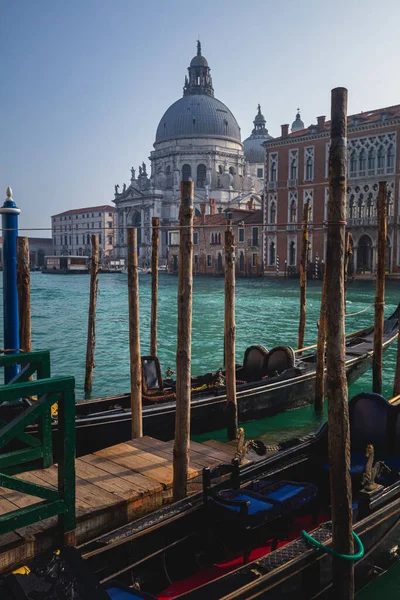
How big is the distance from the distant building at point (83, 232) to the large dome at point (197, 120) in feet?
42.4

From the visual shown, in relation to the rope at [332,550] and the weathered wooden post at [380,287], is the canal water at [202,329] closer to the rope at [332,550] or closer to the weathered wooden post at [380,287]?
the rope at [332,550]

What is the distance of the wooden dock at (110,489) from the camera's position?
9.78 ft

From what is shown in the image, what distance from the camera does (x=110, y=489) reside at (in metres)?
3.62

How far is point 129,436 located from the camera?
18.1ft

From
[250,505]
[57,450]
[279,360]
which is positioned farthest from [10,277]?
[279,360]

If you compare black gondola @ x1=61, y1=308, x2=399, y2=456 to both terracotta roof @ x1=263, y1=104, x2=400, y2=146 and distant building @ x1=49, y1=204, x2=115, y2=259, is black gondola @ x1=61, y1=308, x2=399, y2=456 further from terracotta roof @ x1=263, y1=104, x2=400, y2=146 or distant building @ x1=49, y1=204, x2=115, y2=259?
distant building @ x1=49, y1=204, x2=115, y2=259

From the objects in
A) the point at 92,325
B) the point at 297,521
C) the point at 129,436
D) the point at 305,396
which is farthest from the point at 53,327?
the point at 297,521

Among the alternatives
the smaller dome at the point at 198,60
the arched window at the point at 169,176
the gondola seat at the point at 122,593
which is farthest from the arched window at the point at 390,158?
the smaller dome at the point at 198,60

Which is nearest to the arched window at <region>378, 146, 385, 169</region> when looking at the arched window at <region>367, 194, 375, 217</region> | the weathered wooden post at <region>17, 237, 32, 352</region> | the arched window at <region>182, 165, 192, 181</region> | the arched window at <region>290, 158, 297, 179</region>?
the arched window at <region>367, 194, 375, 217</region>

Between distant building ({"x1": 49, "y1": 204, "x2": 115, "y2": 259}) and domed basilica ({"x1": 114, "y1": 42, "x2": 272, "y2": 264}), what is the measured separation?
23.8 feet

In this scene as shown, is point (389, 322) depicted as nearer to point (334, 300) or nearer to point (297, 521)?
point (297, 521)

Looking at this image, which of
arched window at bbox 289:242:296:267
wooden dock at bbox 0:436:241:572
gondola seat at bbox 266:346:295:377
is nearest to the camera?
wooden dock at bbox 0:436:241:572

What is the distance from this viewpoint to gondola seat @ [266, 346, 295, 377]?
7.39m

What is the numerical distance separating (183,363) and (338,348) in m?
1.45
